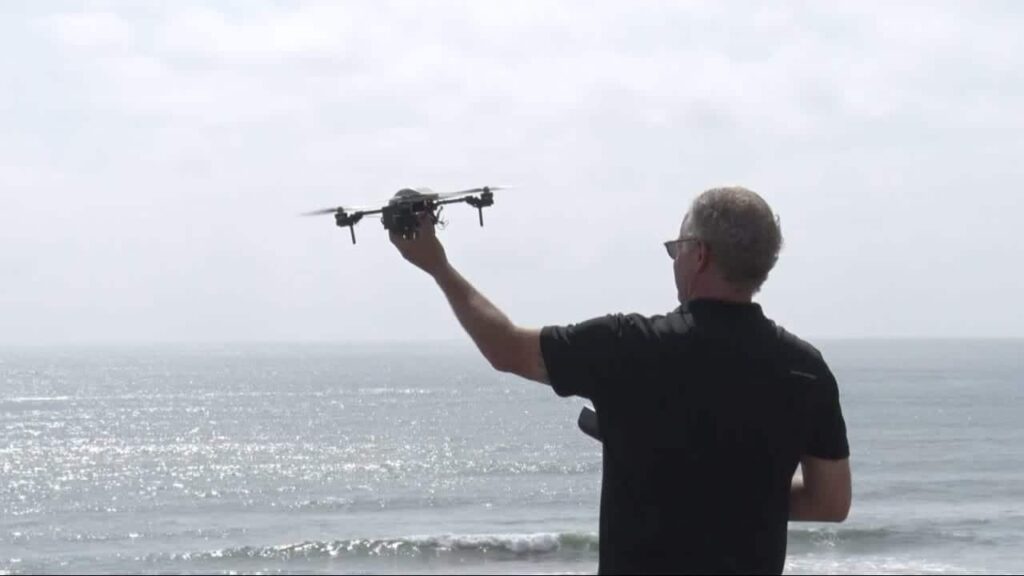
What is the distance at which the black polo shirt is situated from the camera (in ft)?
9.02

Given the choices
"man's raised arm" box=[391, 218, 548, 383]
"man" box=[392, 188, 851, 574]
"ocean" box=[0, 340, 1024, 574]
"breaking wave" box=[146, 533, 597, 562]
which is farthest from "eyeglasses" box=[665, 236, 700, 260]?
"breaking wave" box=[146, 533, 597, 562]

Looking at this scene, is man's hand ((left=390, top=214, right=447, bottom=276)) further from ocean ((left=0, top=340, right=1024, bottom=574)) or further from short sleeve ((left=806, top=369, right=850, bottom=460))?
ocean ((left=0, top=340, right=1024, bottom=574))

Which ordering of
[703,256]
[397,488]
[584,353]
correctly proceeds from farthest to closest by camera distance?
1. [397,488]
2. [703,256]
3. [584,353]

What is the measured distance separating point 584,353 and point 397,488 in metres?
48.0

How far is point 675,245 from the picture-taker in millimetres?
2896

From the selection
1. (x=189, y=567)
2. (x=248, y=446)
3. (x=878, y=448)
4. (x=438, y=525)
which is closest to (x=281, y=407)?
(x=248, y=446)

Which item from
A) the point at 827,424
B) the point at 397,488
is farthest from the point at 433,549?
the point at 827,424

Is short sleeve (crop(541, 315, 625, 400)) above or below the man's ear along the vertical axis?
below

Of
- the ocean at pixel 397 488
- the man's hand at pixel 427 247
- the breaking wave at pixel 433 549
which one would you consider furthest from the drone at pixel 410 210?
the breaking wave at pixel 433 549

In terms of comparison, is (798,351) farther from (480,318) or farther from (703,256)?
(480,318)

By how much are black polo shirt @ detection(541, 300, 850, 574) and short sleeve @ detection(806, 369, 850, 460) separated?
72mm

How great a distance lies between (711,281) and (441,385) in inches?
5320

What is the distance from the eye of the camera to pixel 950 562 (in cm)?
3022

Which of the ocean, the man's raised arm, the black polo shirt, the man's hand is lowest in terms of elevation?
the ocean
